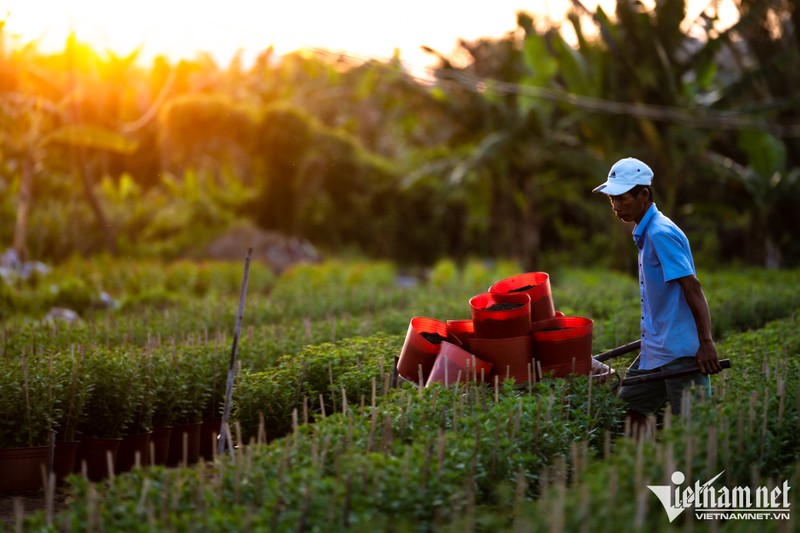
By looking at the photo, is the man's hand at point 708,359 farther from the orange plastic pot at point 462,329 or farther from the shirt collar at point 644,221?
the orange plastic pot at point 462,329

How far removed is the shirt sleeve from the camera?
583cm

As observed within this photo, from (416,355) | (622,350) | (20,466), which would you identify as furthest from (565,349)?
(20,466)

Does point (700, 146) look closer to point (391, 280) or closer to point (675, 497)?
point (391, 280)

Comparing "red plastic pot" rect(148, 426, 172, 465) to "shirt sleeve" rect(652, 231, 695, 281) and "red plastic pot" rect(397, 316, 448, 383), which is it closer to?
"red plastic pot" rect(397, 316, 448, 383)

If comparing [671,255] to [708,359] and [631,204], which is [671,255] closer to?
[631,204]

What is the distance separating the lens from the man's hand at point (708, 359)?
5809mm

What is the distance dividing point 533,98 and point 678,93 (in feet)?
9.02

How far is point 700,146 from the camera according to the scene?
19000 mm

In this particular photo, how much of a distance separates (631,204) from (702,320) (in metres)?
0.84

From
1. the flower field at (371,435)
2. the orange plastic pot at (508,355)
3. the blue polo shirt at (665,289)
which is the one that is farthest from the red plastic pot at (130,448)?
the blue polo shirt at (665,289)

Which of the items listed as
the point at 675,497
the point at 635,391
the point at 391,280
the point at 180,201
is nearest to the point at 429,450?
the point at 675,497

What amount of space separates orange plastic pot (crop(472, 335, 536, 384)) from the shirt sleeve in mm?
1236

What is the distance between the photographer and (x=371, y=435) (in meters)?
5.16

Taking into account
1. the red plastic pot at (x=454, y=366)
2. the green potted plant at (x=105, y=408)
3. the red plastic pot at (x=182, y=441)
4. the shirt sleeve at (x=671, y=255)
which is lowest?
the red plastic pot at (x=182, y=441)
